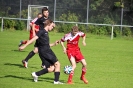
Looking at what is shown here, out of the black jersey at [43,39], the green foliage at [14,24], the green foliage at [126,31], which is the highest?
the black jersey at [43,39]

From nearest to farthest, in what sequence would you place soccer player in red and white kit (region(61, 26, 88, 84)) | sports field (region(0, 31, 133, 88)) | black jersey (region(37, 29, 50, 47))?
black jersey (region(37, 29, 50, 47)), sports field (region(0, 31, 133, 88)), soccer player in red and white kit (region(61, 26, 88, 84))

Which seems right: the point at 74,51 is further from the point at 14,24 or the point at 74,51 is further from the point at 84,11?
the point at 84,11

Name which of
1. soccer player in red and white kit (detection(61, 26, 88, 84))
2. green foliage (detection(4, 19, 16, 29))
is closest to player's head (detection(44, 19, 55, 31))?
soccer player in red and white kit (detection(61, 26, 88, 84))

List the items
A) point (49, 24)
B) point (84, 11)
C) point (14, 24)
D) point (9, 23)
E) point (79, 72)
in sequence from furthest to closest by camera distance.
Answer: point (84, 11), point (14, 24), point (9, 23), point (79, 72), point (49, 24)

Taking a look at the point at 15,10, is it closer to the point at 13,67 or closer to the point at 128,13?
the point at 128,13

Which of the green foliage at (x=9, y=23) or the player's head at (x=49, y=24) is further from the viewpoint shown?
the green foliage at (x=9, y=23)

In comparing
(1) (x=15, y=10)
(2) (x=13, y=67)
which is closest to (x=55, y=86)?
(2) (x=13, y=67)

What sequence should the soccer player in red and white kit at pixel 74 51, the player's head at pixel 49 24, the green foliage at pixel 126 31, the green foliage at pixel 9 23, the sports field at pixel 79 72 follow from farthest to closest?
the green foliage at pixel 9 23
the green foliage at pixel 126 31
the soccer player in red and white kit at pixel 74 51
the sports field at pixel 79 72
the player's head at pixel 49 24

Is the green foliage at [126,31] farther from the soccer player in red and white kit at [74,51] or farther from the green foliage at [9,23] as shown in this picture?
the soccer player in red and white kit at [74,51]

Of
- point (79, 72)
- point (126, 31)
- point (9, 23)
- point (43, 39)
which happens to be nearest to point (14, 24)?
point (9, 23)

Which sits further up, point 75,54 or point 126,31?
point 75,54

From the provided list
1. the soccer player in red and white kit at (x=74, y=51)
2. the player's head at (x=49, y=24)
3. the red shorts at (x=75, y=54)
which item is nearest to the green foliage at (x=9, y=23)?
the soccer player in red and white kit at (x=74, y=51)

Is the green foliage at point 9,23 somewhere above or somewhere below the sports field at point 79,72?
above

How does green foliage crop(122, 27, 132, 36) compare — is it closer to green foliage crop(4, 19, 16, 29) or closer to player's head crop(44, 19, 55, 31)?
green foliage crop(4, 19, 16, 29)
